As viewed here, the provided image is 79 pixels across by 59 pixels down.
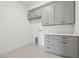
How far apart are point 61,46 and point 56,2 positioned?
1111 mm

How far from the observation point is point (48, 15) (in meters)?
3.31

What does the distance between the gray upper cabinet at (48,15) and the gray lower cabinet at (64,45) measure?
0.49m

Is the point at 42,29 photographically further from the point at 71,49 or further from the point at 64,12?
the point at 71,49

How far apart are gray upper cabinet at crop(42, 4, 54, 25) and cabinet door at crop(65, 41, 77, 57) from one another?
0.95m

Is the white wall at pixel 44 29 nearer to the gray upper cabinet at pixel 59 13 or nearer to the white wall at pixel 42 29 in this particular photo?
the white wall at pixel 42 29

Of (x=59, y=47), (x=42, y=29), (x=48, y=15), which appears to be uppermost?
(x=48, y=15)

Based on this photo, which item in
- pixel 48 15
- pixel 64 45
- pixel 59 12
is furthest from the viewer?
pixel 48 15

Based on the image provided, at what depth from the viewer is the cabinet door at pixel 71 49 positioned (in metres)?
2.24

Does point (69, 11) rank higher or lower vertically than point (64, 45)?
higher

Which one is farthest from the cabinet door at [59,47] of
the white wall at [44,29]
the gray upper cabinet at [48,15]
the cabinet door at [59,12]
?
the gray upper cabinet at [48,15]

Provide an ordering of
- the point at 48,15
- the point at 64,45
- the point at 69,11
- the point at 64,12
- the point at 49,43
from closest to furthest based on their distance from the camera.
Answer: the point at 64,45, the point at 69,11, the point at 64,12, the point at 49,43, the point at 48,15

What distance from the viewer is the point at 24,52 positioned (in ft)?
7.11

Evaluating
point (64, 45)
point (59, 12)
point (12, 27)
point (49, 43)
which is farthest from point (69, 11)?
point (12, 27)

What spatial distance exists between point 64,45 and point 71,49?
198mm
